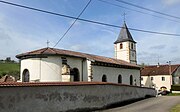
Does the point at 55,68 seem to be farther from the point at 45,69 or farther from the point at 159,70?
the point at 159,70

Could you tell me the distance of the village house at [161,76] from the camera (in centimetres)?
6384

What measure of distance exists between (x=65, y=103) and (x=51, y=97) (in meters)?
1.43

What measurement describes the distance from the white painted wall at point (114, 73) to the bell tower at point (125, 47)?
26.7 feet

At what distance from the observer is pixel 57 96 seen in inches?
700

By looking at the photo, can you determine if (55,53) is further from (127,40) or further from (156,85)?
(156,85)

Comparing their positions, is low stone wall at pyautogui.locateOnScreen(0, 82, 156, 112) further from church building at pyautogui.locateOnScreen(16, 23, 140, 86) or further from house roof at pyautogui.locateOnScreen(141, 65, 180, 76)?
house roof at pyautogui.locateOnScreen(141, 65, 180, 76)

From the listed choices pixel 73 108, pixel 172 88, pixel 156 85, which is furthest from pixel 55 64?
pixel 156 85

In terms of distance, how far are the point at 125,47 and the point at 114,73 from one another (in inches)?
657

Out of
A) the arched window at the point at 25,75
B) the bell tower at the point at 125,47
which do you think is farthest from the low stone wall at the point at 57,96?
the bell tower at the point at 125,47

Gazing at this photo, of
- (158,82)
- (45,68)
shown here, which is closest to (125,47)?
(158,82)

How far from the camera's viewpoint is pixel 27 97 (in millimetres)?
15664

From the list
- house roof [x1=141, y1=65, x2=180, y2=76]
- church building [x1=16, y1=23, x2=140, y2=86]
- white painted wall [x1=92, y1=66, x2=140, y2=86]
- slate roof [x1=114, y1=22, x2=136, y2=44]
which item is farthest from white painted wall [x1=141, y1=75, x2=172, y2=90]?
church building [x1=16, y1=23, x2=140, y2=86]

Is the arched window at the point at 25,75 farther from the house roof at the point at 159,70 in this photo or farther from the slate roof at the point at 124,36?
the house roof at the point at 159,70

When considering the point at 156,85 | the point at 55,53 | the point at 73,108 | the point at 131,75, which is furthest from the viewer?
the point at 156,85
